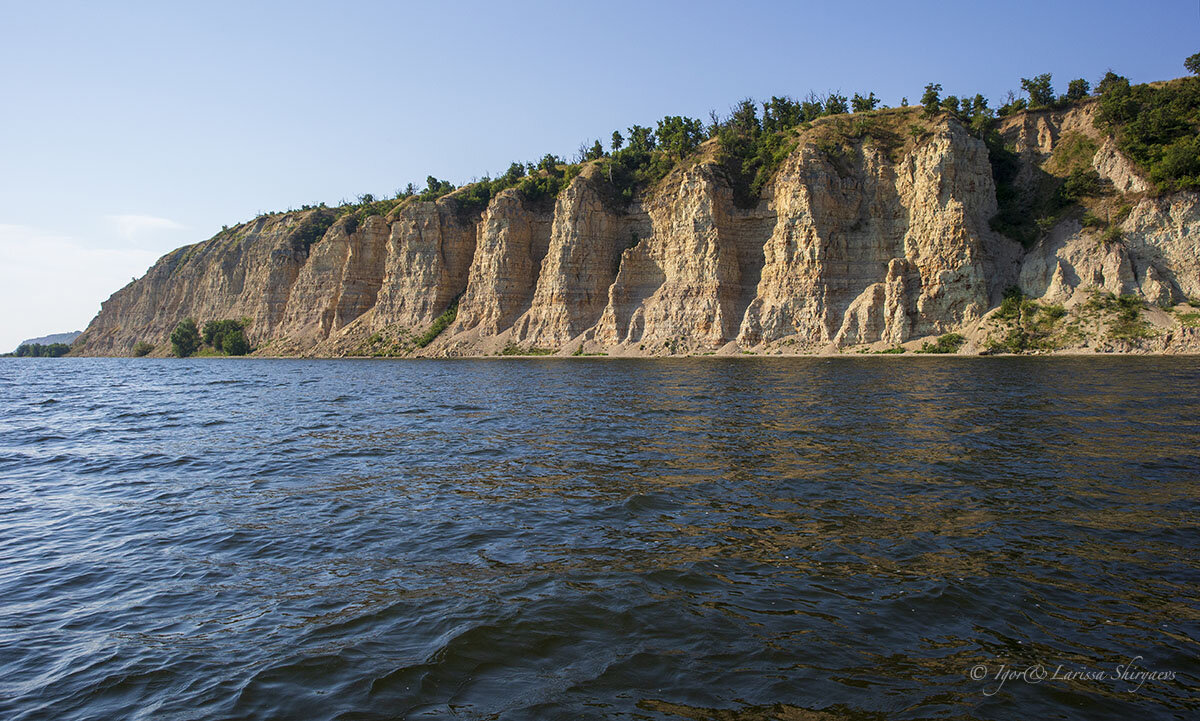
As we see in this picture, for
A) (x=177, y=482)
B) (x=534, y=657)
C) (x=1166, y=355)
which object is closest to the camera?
(x=534, y=657)

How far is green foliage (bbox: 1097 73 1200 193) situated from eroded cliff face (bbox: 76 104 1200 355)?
1.30m

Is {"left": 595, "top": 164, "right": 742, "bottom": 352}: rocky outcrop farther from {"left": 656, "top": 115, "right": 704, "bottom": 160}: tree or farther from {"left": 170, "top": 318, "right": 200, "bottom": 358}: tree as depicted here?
{"left": 170, "top": 318, "right": 200, "bottom": 358}: tree

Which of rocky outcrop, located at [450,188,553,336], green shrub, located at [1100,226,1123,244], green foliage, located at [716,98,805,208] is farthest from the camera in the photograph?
rocky outcrop, located at [450,188,553,336]

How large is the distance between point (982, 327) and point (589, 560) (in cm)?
5365

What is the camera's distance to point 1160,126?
5266cm

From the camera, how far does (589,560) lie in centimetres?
885

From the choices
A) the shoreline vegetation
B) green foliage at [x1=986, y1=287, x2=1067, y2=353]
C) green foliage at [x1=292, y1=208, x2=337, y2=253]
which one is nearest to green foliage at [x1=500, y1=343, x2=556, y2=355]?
the shoreline vegetation

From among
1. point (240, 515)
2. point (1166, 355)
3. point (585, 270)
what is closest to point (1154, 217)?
point (1166, 355)

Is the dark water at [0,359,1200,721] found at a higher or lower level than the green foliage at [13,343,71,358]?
lower

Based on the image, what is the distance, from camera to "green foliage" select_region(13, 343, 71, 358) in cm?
15062

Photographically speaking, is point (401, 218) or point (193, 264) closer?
point (401, 218)

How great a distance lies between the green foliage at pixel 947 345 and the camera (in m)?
51.8

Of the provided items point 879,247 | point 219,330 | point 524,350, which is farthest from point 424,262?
point 879,247

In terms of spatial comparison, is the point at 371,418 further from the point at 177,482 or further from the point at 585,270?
the point at 585,270
